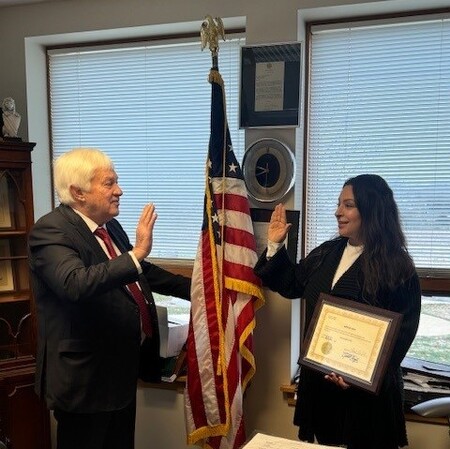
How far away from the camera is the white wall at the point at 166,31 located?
2.03 m

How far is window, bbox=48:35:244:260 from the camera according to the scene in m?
2.41

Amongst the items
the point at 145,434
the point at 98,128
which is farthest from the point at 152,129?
the point at 145,434

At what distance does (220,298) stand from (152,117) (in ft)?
3.75

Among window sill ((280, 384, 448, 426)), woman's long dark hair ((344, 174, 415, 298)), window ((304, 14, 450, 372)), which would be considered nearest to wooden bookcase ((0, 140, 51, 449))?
window sill ((280, 384, 448, 426))

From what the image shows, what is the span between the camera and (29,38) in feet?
8.10

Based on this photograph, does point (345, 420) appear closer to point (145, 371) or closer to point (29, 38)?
point (145, 371)

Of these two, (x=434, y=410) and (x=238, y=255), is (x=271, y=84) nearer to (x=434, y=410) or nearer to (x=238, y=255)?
(x=238, y=255)

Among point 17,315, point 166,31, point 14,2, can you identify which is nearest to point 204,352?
point 17,315

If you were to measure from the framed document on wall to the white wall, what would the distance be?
0.06 m

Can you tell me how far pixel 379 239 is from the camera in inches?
63.4

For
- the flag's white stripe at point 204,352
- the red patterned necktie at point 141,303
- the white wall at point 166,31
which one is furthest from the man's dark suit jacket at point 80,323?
the white wall at point 166,31

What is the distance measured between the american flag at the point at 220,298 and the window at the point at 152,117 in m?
0.46

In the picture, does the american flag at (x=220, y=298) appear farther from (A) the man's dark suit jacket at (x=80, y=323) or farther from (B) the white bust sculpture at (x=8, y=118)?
(B) the white bust sculpture at (x=8, y=118)

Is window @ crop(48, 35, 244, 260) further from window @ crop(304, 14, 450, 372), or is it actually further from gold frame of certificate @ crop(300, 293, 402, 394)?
gold frame of certificate @ crop(300, 293, 402, 394)
